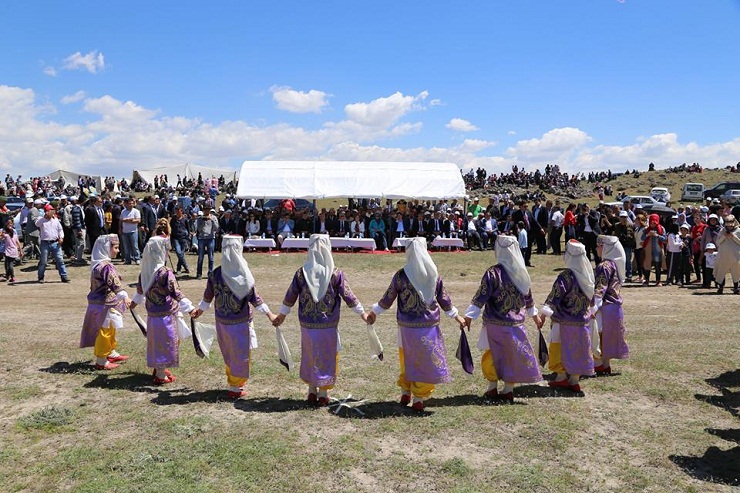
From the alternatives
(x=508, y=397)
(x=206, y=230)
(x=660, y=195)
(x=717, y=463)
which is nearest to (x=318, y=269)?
(x=508, y=397)

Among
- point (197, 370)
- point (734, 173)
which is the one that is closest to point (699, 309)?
point (197, 370)

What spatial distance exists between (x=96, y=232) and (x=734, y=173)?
5837 cm

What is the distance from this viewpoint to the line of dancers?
249 inches

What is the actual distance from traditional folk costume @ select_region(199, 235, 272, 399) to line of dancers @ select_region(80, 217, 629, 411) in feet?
0.04

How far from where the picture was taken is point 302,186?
900 inches

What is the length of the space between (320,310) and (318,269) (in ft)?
1.46

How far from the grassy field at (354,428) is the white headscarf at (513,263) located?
1.38 metres

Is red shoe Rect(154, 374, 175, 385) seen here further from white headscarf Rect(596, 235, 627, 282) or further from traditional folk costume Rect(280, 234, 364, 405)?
white headscarf Rect(596, 235, 627, 282)

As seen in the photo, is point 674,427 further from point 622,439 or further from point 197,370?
point 197,370

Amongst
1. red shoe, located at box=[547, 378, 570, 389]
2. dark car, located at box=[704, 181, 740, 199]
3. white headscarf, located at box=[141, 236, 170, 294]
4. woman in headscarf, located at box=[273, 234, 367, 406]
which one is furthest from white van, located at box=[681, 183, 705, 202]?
white headscarf, located at box=[141, 236, 170, 294]

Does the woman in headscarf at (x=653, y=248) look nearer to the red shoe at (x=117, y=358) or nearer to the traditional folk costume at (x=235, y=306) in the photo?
the traditional folk costume at (x=235, y=306)

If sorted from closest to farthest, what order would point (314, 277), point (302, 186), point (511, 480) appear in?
point (511, 480)
point (314, 277)
point (302, 186)

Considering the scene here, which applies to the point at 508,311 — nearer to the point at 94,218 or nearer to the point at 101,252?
the point at 101,252

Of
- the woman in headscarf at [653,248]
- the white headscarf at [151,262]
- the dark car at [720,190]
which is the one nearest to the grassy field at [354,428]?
the white headscarf at [151,262]
